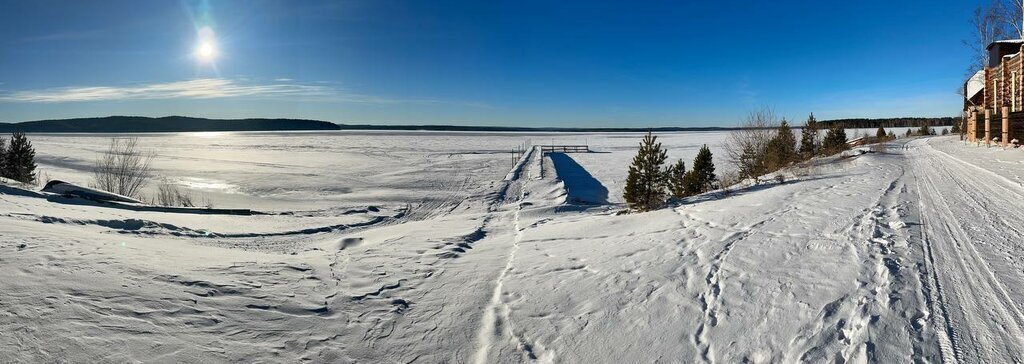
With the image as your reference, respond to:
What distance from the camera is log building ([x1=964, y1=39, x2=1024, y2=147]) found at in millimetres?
17812

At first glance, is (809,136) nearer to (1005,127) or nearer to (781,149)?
(781,149)

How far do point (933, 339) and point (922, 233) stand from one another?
11.0 ft

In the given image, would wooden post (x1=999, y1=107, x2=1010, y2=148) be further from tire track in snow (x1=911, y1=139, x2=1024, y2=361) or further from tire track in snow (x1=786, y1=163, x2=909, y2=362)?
tire track in snow (x1=786, y1=163, x2=909, y2=362)

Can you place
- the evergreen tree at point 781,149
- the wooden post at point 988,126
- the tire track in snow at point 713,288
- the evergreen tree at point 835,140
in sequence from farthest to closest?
the evergreen tree at point 835,140
the wooden post at point 988,126
the evergreen tree at point 781,149
the tire track in snow at point 713,288

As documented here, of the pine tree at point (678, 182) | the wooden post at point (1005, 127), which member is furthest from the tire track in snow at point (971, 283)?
the wooden post at point (1005, 127)

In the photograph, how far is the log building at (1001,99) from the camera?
17.8 m

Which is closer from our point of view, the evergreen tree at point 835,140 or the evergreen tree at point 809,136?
the evergreen tree at point 809,136

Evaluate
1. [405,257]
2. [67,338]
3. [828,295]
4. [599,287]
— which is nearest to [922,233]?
[828,295]

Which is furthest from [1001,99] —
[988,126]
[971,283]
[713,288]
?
[713,288]

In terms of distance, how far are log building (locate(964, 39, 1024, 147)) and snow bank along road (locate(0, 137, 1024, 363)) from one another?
14587mm

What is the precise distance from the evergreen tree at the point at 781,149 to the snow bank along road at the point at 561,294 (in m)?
11.1

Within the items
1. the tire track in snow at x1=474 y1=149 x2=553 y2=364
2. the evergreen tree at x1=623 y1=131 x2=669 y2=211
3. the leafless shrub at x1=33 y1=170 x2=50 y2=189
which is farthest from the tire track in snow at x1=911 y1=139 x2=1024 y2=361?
the leafless shrub at x1=33 y1=170 x2=50 y2=189

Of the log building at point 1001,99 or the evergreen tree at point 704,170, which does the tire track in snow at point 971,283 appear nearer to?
the evergreen tree at point 704,170

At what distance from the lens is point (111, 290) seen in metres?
3.86
